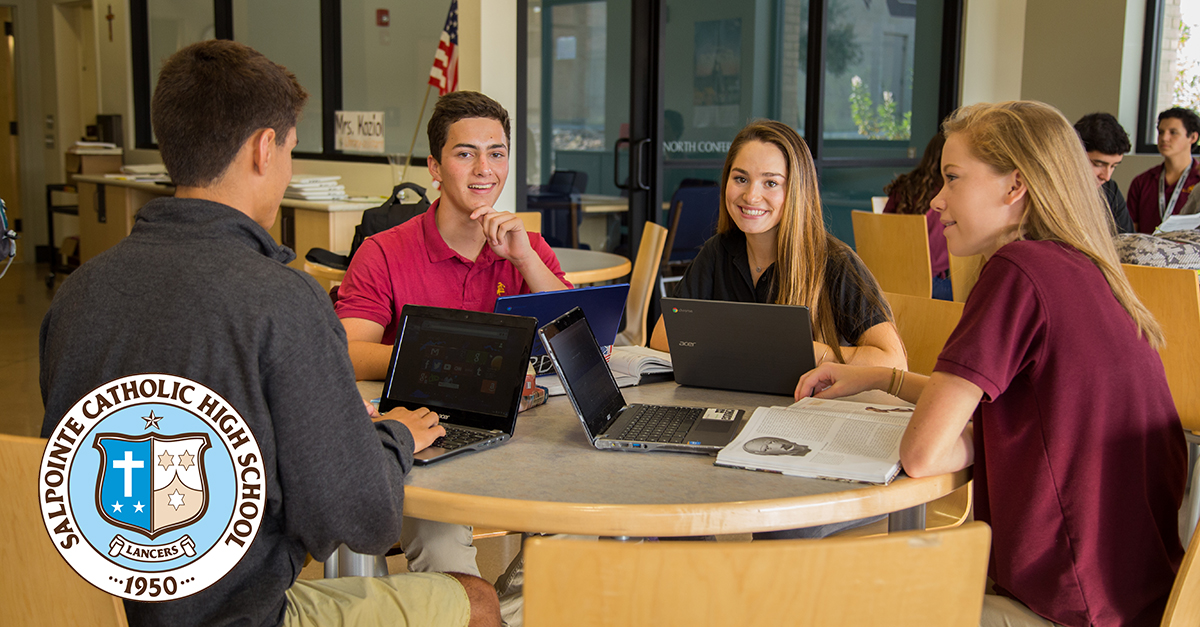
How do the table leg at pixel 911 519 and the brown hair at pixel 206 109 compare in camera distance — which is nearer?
the brown hair at pixel 206 109

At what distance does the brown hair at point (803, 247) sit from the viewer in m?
2.10

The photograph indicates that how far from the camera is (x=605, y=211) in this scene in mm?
5238

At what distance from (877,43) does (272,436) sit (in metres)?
5.95

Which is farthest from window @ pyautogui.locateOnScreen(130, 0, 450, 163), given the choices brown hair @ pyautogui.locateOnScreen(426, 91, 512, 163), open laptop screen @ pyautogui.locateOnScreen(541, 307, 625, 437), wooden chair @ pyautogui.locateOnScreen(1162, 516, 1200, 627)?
wooden chair @ pyautogui.locateOnScreen(1162, 516, 1200, 627)

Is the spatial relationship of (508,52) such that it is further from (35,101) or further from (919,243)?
Answer: (35,101)

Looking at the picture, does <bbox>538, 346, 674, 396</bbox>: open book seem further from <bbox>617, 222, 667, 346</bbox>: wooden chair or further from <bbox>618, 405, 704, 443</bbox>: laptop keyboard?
<bbox>617, 222, 667, 346</bbox>: wooden chair

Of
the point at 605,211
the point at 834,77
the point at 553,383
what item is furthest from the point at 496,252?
the point at 834,77

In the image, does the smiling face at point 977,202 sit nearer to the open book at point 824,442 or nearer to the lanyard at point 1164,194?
the open book at point 824,442

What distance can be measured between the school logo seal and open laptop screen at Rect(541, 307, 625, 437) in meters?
0.49

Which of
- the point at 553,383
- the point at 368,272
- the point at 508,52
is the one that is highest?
the point at 508,52

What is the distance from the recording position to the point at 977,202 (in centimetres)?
143

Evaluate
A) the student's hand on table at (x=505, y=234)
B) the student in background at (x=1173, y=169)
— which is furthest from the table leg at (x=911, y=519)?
the student in background at (x=1173, y=169)

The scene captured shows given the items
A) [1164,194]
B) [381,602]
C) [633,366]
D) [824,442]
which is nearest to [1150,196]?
[1164,194]

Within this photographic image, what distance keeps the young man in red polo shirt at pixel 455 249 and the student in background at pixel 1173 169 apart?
4.07 meters
